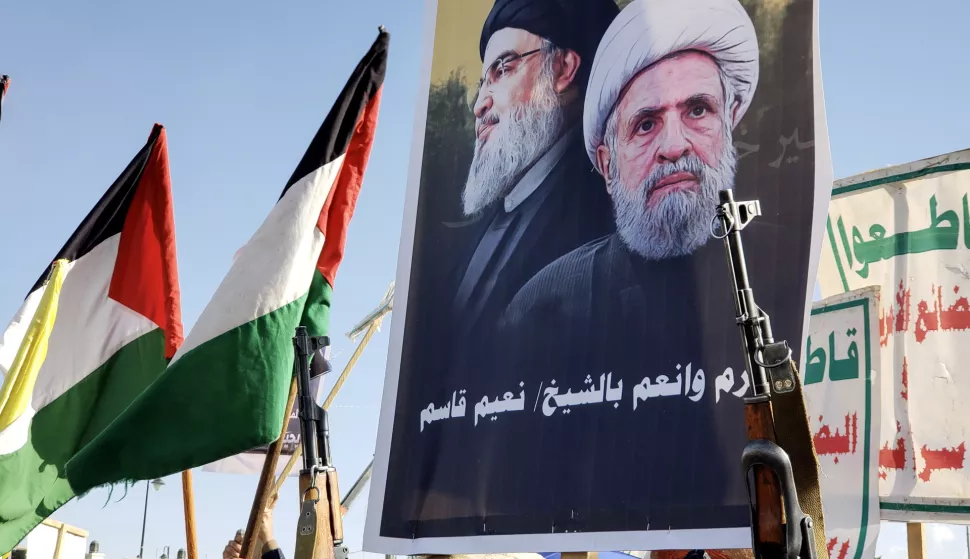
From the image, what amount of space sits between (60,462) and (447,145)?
9.32ft

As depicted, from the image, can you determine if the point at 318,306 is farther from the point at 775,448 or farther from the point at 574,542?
the point at 775,448

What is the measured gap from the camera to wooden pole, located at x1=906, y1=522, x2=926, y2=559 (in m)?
4.48

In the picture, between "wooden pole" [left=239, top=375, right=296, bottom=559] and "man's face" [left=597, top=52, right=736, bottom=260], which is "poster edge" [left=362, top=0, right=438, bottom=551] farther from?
"man's face" [left=597, top=52, right=736, bottom=260]

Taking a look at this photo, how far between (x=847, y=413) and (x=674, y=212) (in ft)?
6.36

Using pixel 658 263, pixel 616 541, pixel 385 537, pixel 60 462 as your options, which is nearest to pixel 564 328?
pixel 658 263

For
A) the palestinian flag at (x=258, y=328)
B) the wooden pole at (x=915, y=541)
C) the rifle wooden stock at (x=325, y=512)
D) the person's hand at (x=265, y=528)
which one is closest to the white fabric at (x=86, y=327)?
the palestinian flag at (x=258, y=328)

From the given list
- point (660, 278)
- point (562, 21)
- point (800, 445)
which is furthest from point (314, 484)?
point (562, 21)

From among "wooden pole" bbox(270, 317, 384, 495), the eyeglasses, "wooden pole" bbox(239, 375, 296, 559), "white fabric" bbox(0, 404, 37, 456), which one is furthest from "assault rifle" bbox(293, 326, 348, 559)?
"wooden pole" bbox(270, 317, 384, 495)

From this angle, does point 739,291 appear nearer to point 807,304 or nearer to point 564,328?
point 807,304

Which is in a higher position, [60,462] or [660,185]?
[660,185]

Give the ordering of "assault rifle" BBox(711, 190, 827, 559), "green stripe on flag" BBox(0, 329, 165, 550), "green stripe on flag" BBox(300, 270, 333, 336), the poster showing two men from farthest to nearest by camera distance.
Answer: "green stripe on flag" BBox(0, 329, 165, 550) → "green stripe on flag" BBox(300, 270, 333, 336) → the poster showing two men → "assault rifle" BBox(711, 190, 827, 559)

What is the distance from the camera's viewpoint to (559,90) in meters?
4.46

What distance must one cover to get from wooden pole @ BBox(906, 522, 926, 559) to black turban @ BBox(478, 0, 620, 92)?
7.97ft

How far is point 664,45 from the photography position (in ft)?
13.0
